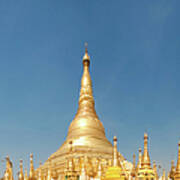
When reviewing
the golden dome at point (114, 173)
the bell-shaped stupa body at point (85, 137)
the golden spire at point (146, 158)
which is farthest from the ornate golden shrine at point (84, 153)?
the golden spire at point (146, 158)

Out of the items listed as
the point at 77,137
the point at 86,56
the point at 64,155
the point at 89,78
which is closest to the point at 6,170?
the point at 64,155

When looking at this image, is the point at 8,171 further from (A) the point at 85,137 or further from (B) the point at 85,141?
(A) the point at 85,137

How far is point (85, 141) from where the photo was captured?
31.1 meters

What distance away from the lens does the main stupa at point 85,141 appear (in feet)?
90.9

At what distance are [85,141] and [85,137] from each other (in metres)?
0.74

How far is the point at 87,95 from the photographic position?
3700 cm

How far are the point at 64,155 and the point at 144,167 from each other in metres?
17.9

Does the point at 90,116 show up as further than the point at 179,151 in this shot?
Answer: Yes

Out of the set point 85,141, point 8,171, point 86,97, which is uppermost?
point 86,97

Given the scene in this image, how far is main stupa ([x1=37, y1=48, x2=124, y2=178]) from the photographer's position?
90.9 ft

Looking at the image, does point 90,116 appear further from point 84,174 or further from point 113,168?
point 113,168

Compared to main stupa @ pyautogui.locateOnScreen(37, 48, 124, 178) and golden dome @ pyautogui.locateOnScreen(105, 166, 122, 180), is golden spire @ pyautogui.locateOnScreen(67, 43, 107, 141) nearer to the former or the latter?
main stupa @ pyautogui.locateOnScreen(37, 48, 124, 178)

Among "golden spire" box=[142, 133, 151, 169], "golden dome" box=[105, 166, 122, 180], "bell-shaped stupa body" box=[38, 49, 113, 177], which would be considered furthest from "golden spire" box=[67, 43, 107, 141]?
"golden spire" box=[142, 133, 151, 169]

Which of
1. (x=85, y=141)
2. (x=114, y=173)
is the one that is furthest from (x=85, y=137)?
(x=114, y=173)
